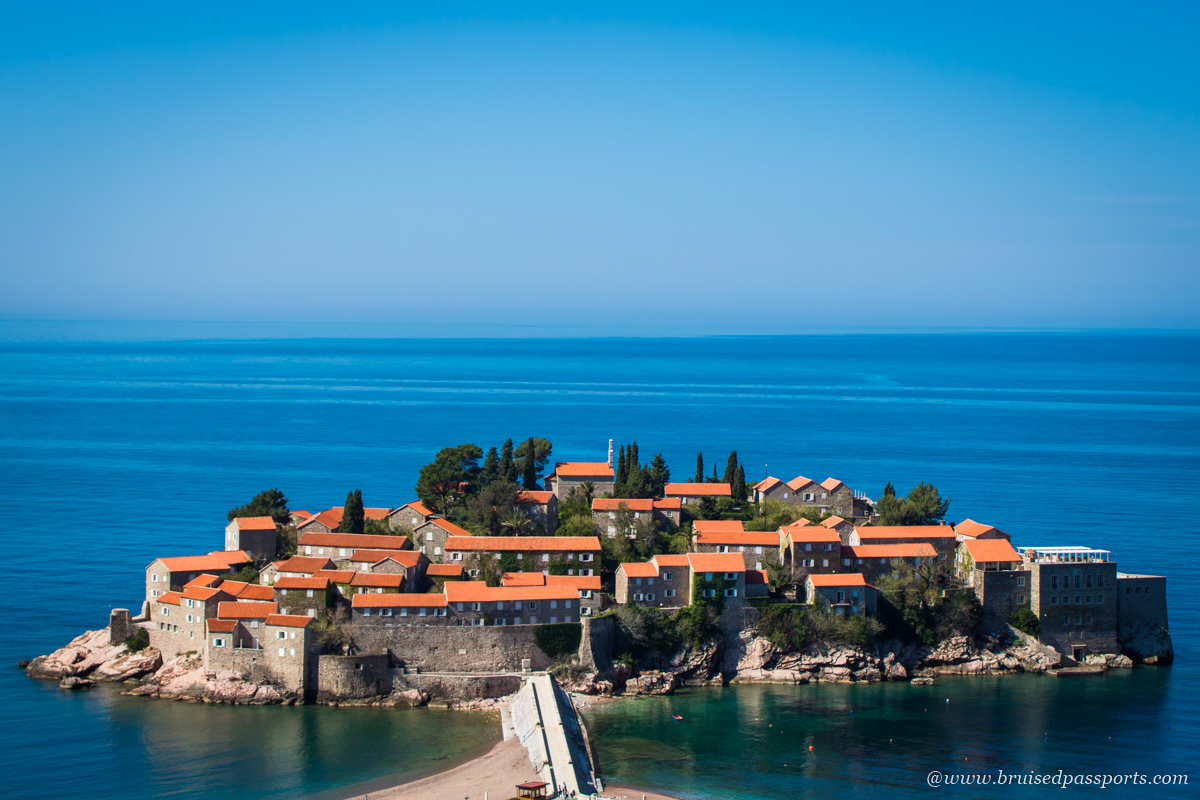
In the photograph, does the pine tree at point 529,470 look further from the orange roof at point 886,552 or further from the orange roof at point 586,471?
the orange roof at point 886,552

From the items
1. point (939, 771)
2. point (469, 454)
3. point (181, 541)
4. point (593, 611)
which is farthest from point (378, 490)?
point (939, 771)

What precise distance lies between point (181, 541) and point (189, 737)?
122ft

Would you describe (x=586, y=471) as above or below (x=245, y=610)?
above

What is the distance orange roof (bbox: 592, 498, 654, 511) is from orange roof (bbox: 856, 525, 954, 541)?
1236cm

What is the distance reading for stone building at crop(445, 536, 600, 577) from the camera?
197ft

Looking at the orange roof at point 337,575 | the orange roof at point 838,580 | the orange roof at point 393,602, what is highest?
the orange roof at point 337,575

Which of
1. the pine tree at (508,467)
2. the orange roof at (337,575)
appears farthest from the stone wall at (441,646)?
the pine tree at (508,467)

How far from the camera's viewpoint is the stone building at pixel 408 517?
6512 cm

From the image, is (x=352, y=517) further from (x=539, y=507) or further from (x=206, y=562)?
(x=539, y=507)

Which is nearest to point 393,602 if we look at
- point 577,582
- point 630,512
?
point 577,582

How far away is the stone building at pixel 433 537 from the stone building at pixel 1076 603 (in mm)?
31855

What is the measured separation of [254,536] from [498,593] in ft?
54.0

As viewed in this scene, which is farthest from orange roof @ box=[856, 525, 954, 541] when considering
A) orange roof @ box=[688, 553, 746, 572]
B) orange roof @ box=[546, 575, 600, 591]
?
orange roof @ box=[546, 575, 600, 591]

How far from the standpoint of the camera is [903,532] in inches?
2530
